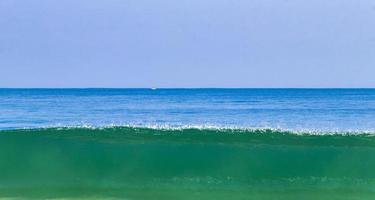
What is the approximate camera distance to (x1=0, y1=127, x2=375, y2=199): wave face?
12172 mm

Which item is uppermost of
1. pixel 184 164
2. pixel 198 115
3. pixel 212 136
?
pixel 212 136

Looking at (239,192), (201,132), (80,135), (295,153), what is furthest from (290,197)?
(80,135)

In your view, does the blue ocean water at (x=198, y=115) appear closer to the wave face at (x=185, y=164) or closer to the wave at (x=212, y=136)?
the wave at (x=212, y=136)

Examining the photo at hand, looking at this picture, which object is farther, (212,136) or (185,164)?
(212,136)

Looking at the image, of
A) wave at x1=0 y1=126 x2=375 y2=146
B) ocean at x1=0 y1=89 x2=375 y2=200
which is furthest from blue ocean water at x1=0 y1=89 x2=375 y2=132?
ocean at x1=0 y1=89 x2=375 y2=200

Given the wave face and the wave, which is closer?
the wave face

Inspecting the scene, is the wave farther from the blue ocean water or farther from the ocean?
the blue ocean water

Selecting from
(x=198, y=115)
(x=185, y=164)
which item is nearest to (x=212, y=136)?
(x=185, y=164)

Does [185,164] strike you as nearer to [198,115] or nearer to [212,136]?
[212,136]

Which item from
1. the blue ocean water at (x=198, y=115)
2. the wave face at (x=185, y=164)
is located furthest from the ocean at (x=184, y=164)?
the blue ocean water at (x=198, y=115)

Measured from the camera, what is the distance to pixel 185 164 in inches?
549

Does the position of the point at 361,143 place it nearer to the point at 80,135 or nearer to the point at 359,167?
the point at 359,167

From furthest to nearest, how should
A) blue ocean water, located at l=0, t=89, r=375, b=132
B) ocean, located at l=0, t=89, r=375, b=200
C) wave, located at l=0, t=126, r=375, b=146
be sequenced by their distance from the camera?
blue ocean water, located at l=0, t=89, r=375, b=132
wave, located at l=0, t=126, r=375, b=146
ocean, located at l=0, t=89, r=375, b=200

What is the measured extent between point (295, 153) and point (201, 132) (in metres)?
3.14
